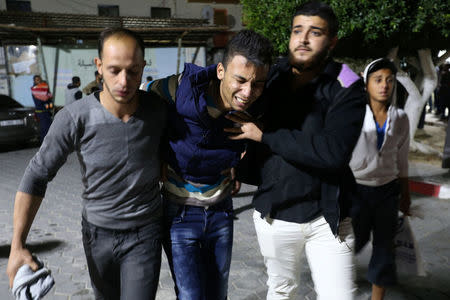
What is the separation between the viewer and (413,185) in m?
6.86

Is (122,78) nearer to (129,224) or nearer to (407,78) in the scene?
(129,224)

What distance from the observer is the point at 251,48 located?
204 cm

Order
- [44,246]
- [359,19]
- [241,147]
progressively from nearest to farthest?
[241,147]
[44,246]
[359,19]

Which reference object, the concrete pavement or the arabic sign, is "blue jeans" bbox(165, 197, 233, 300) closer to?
the concrete pavement

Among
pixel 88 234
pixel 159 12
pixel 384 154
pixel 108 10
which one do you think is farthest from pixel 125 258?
pixel 159 12

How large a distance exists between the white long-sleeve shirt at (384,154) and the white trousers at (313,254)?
38.4 inches

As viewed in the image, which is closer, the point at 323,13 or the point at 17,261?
the point at 17,261

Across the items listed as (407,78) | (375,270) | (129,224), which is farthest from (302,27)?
(407,78)

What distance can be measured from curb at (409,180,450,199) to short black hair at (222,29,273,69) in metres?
5.62

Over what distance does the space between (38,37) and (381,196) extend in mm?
14670

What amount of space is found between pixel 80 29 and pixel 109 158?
1325cm

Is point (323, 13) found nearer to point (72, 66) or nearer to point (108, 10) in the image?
point (72, 66)

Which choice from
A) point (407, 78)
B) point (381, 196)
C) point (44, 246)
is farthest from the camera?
point (407, 78)

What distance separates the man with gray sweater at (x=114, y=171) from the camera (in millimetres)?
1878
